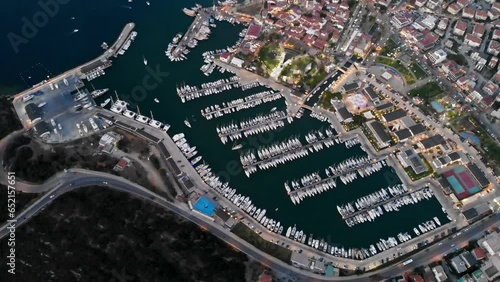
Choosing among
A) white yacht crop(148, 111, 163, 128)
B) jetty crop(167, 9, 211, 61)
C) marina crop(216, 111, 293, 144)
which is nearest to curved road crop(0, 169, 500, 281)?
white yacht crop(148, 111, 163, 128)

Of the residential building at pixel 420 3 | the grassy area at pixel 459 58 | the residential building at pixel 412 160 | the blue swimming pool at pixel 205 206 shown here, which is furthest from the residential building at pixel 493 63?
the blue swimming pool at pixel 205 206

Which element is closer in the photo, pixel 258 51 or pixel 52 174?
pixel 52 174

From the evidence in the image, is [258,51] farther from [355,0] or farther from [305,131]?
[355,0]

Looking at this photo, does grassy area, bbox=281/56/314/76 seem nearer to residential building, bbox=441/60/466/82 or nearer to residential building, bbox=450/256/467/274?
residential building, bbox=441/60/466/82

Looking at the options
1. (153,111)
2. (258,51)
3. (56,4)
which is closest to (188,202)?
(153,111)

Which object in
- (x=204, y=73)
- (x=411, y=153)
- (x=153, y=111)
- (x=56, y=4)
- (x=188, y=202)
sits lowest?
(x=411, y=153)

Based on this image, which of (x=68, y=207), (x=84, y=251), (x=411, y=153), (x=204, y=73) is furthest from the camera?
(x=204, y=73)

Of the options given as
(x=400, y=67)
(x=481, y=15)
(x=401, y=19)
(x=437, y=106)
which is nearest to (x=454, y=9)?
(x=481, y=15)

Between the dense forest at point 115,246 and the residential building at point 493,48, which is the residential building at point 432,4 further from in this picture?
the dense forest at point 115,246
